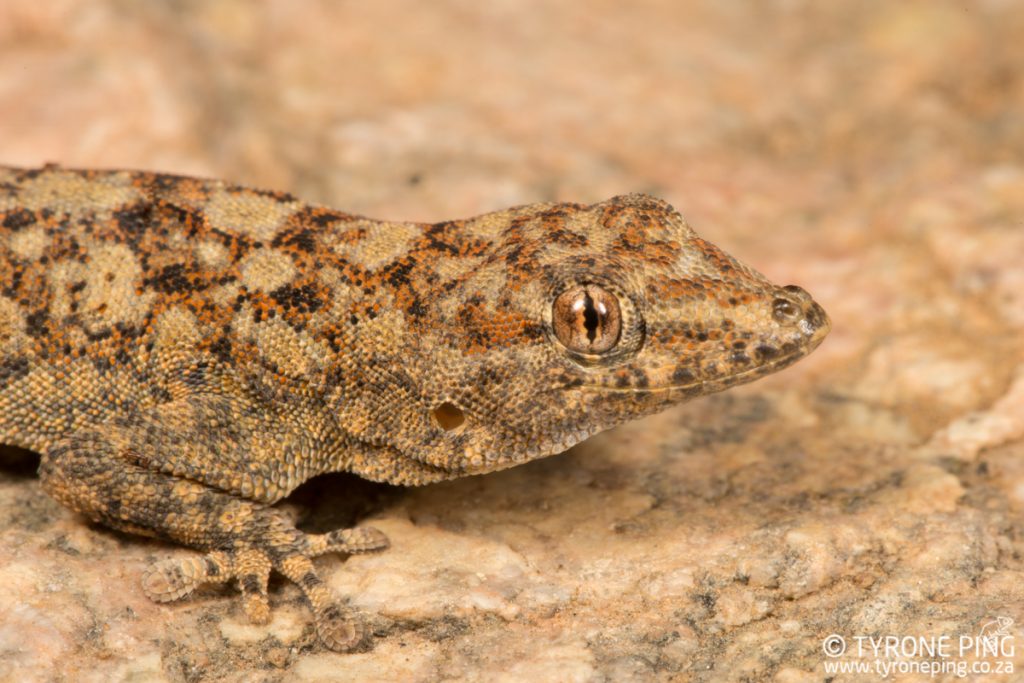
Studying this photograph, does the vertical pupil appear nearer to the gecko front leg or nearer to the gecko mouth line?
the gecko mouth line

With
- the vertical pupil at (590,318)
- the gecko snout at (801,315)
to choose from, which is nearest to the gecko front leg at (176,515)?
the vertical pupil at (590,318)

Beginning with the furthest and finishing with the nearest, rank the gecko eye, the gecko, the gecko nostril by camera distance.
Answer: the gecko nostril < the gecko < the gecko eye

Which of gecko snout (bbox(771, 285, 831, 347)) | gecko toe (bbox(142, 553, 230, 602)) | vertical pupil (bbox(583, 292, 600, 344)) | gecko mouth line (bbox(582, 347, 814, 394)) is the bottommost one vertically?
gecko toe (bbox(142, 553, 230, 602))

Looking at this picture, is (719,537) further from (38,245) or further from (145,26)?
(145,26)

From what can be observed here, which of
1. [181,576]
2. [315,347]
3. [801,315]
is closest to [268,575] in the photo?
[181,576]

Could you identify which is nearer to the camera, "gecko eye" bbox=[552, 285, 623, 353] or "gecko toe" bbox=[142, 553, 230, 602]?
"gecko eye" bbox=[552, 285, 623, 353]

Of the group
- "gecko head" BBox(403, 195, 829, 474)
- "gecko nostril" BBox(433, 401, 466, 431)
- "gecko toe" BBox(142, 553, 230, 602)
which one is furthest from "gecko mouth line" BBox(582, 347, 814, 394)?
"gecko toe" BBox(142, 553, 230, 602)

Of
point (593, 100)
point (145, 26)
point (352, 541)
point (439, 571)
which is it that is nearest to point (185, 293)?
point (352, 541)
